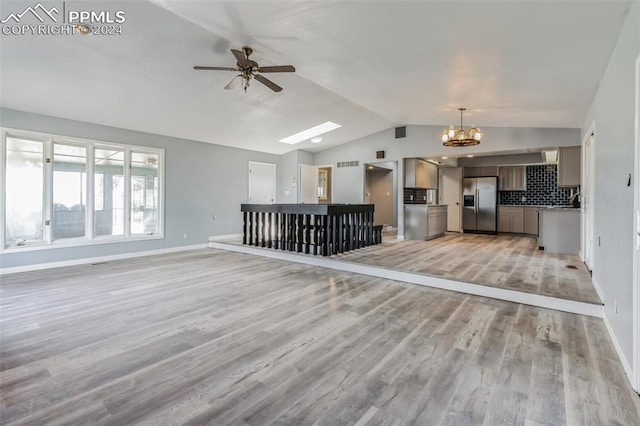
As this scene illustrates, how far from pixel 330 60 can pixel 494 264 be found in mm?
3924

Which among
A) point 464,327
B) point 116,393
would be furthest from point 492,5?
point 116,393

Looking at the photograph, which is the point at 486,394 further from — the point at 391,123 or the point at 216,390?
the point at 391,123

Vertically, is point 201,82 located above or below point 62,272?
above

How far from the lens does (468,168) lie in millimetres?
9359

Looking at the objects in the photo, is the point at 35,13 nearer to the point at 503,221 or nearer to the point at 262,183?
the point at 262,183

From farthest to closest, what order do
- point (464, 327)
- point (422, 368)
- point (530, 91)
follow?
point (530, 91) → point (464, 327) → point (422, 368)

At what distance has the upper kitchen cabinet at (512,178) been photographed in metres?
8.70

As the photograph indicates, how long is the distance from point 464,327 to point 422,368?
2.92 feet

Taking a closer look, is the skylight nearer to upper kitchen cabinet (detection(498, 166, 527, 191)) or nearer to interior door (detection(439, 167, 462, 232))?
interior door (detection(439, 167, 462, 232))

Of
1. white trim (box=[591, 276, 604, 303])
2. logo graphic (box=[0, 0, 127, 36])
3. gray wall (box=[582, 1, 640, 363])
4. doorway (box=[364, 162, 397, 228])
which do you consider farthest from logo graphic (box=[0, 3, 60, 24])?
doorway (box=[364, 162, 397, 228])

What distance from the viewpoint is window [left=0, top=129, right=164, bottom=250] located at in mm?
4771

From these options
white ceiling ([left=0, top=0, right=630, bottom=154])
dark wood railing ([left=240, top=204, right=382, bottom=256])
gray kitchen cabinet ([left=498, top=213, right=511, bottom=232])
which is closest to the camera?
white ceiling ([left=0, top=0, right=630, bottom=154])

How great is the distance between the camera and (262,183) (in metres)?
8.71

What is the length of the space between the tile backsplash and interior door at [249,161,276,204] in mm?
7303
